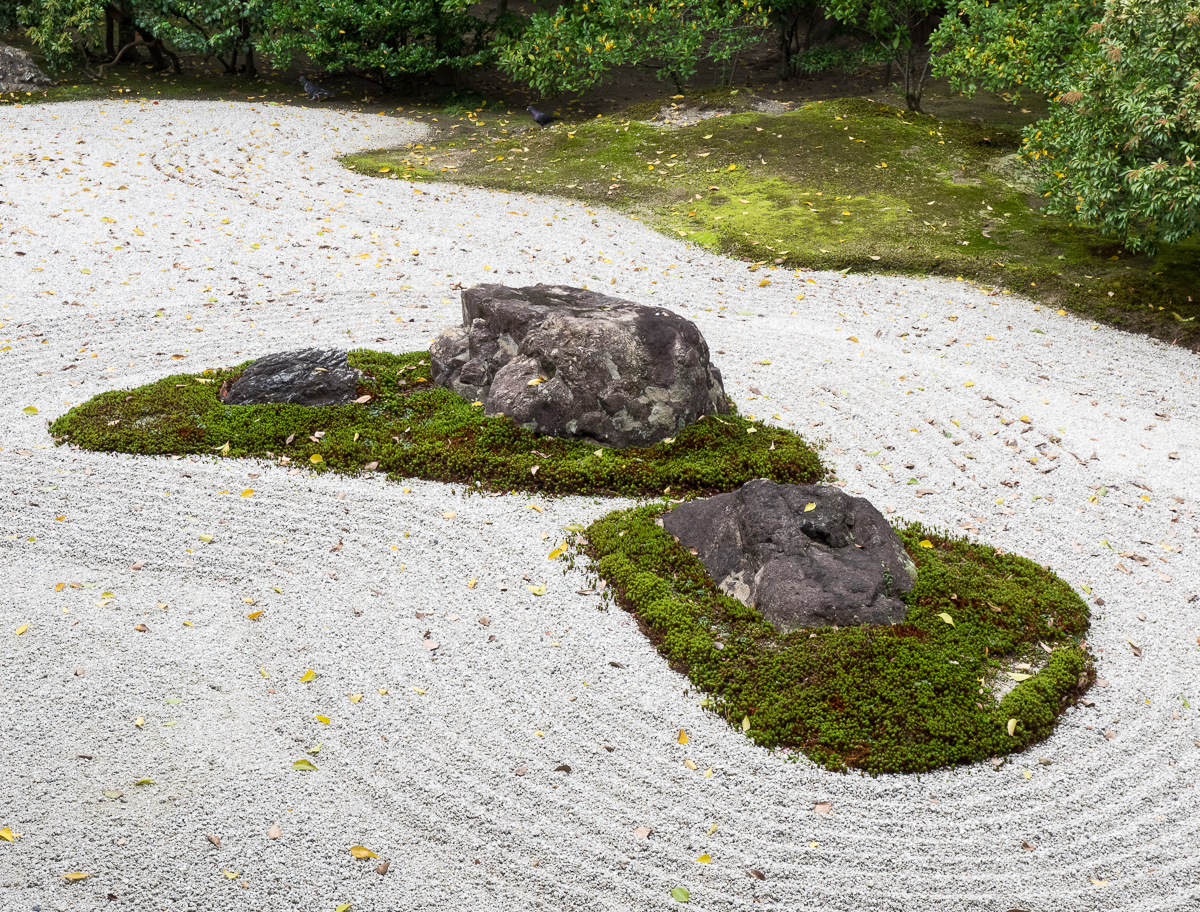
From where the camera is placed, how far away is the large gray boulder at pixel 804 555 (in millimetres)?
6637

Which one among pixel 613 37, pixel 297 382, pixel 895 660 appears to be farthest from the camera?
pixel 613 37

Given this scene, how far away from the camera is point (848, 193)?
1581 centimetres

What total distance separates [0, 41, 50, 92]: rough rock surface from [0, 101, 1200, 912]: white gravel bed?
10642 millimetres

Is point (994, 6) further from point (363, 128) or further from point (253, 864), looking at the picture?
point (253, 864)

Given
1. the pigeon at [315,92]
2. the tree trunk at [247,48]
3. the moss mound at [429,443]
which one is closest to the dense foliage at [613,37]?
the pigeon at [315,92]

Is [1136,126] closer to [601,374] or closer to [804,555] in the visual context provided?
[601,374]

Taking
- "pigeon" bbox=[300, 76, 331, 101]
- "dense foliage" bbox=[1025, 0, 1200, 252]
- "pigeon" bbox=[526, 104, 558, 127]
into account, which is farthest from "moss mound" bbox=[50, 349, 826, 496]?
"pigeon" bbox=[300, 76, 331, 101]

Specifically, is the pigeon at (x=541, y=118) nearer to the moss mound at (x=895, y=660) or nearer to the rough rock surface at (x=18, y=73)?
the rough rock surface at (x=18, y=73)

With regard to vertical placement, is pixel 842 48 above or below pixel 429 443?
above

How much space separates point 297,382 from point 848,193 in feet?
33.4

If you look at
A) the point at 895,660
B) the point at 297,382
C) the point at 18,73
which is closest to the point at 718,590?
the point at 895,660

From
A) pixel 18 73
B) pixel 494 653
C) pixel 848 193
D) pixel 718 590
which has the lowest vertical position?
pixel 494 653

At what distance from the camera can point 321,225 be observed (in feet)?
47.7

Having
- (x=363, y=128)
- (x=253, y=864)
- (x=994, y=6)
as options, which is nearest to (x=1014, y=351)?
(x=994, y=6)
